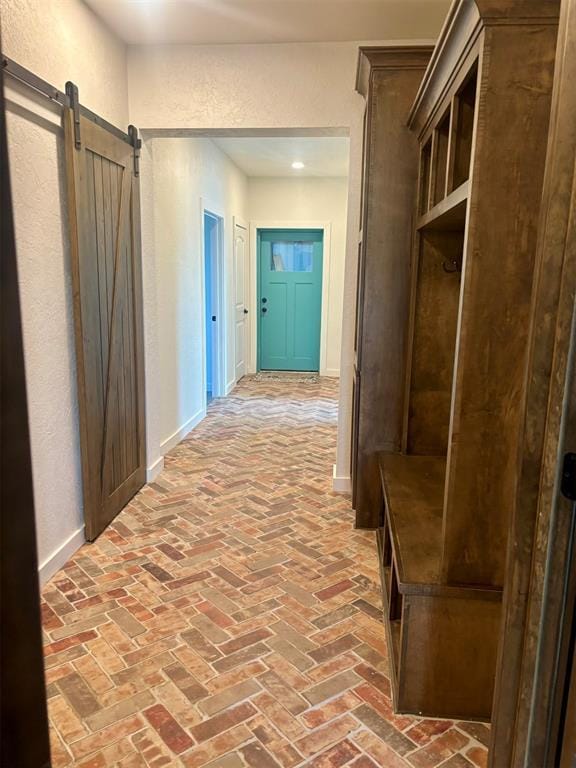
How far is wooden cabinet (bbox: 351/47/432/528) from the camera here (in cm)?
272

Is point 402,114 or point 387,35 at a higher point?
point 387,35

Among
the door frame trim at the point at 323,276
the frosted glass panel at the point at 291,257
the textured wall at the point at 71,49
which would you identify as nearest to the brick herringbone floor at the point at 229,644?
the textured wall at the point at 71,49

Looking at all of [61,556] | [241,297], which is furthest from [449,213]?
[241,297]

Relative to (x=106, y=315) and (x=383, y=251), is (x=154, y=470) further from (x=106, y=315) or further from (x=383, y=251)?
(x=383, y=251)

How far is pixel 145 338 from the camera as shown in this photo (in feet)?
12.1

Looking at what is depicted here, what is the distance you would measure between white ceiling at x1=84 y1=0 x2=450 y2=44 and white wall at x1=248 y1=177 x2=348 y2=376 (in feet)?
14.2

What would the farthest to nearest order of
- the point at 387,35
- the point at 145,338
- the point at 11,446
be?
the point at 145,338 → the point at 387,35 → the point at 11,446

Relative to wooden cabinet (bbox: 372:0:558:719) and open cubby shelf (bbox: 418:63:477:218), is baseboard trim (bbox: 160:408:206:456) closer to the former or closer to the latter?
wooden cabinet (bbox: 372:0:558:719)

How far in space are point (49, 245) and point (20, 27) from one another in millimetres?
896

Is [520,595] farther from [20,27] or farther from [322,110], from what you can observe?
[322,110]

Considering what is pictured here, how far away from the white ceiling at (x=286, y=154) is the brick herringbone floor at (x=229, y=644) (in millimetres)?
3605

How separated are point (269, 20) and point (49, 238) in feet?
5.67

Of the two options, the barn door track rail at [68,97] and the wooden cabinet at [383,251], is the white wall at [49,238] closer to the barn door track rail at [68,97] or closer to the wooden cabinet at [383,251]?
the barn door track rail at [68,97]

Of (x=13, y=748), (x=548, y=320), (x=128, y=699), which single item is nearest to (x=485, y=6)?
(x=548, y=320)
